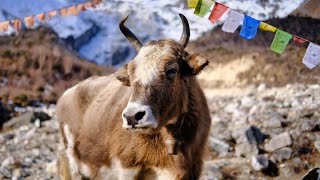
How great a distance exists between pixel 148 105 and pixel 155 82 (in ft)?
1.03

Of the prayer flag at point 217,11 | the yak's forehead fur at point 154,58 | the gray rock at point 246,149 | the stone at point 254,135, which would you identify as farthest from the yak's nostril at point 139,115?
the stone at point 254,135

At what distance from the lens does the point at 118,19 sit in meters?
18.3

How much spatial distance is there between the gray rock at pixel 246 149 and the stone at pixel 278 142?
252 millimetres

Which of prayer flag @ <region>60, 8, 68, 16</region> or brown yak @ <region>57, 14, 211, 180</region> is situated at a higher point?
brown yak @ <region>57, 14, 211, 180</region>

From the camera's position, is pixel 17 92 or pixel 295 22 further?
pixel 17 92

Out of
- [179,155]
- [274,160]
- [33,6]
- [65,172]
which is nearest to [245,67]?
[33,6]

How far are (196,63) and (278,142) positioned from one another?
4.50 meters

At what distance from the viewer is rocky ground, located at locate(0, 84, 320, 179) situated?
839cm

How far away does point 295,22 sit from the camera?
9.97m

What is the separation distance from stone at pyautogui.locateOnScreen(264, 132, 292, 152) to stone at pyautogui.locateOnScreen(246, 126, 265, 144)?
251 millimetres

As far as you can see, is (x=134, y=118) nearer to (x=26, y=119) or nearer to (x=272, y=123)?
(x=272, y=123)

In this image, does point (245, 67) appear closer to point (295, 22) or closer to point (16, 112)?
point (16, 112)

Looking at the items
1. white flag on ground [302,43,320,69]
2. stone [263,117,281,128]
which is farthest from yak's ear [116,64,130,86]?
stone [263,117,281,128]

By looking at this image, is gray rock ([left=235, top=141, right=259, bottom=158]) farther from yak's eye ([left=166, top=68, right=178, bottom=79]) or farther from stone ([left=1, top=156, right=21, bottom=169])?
stone ([left=1, top=156, right=21, bottom=169])
